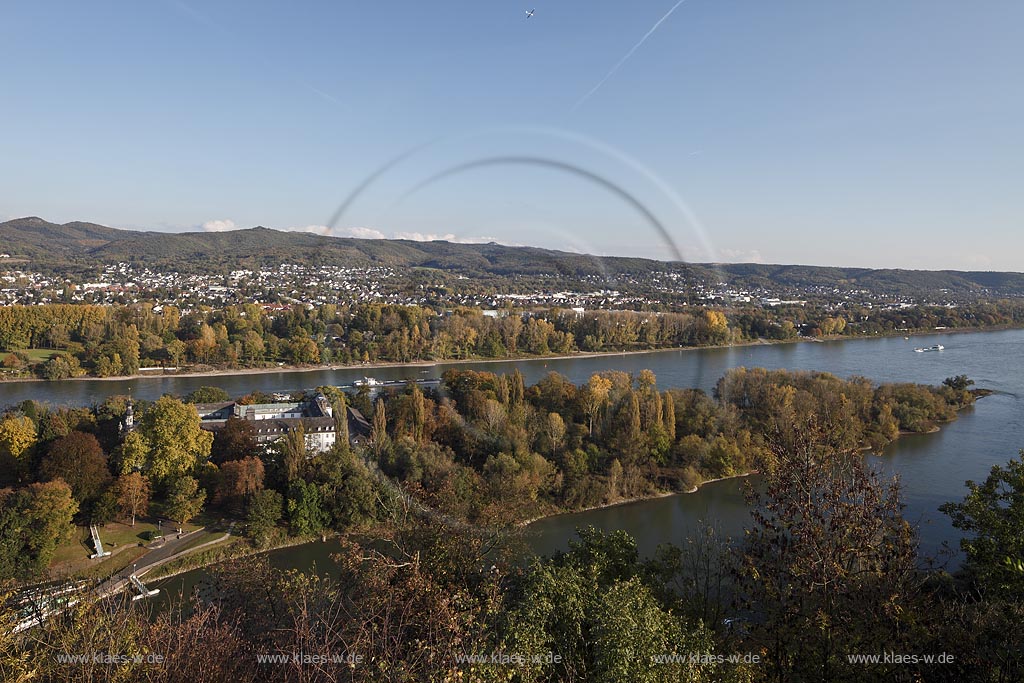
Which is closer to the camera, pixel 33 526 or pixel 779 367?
pixel 33 526

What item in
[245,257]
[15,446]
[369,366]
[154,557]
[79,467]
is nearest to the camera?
[154,557]

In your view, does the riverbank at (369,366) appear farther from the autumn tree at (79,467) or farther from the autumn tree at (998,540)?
the autumn tree at (998,540)

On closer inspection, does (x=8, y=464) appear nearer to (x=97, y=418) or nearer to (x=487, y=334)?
(x=97, y=418)

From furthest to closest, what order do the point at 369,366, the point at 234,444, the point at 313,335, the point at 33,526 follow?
the point at 313,335
the point at 369,366
the point at 234,444
the point at 33,526

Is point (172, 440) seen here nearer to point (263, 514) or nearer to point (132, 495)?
point (132, 495)

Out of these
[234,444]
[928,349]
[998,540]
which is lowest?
[234,444]

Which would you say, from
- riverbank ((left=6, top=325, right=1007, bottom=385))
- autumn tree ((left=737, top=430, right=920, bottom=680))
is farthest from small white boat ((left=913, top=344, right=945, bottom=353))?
autumn tree ((left=737, top=430, right=920, bottom=680))

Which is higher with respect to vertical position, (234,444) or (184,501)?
(234,444)

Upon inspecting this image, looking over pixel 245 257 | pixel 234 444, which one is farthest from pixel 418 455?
pixel 245 257
